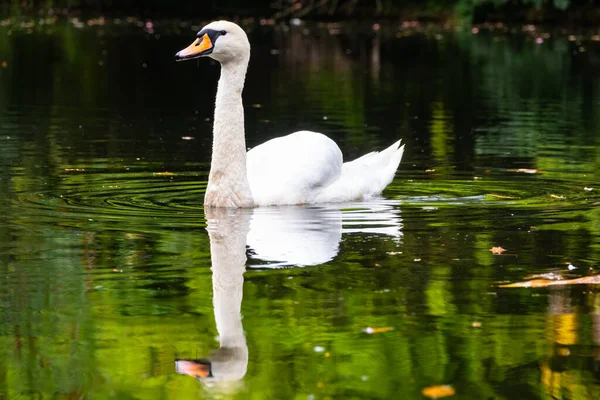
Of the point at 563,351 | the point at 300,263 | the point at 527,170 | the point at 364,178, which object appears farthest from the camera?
the point at 527,170

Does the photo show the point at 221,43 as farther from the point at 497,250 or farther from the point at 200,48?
the point at 497,250

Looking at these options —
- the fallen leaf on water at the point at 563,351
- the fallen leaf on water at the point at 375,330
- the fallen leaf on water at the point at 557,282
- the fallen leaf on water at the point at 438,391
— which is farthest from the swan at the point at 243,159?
the fallen leaf on water at the point at 438,391

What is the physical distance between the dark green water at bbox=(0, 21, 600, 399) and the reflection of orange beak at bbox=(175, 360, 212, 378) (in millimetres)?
62

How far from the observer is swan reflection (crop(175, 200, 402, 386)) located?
6004mm

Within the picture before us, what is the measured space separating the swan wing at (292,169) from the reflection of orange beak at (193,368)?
4.74 m

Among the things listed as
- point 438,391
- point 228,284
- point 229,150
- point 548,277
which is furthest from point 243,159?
point 438,391

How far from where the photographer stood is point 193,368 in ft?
19.3

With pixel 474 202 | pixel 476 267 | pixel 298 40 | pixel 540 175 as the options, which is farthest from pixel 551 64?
pixel 476 267

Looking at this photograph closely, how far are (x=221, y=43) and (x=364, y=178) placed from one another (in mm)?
1757

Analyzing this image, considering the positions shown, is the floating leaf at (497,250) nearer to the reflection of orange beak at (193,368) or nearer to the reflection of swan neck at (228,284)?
the reflection of swan neck at (228,284)

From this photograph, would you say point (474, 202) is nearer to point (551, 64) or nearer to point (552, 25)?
point (551, 64)

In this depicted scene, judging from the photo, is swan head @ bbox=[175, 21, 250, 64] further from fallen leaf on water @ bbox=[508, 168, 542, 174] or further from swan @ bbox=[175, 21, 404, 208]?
fallen leaf on water @ bbox=[508, 168, 542, 174]

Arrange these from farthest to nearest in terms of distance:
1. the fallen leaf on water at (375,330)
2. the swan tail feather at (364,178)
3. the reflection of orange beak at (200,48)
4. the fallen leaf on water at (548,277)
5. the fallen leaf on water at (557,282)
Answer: the swan tail feather at (364,178)
the reflection of orange beak at (200,48)
the fallen leaf on water at (548,277)
the fallen leaf on water at (557,282)
the fallen leaf on water at (375,330)

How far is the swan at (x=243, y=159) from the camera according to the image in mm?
10609
